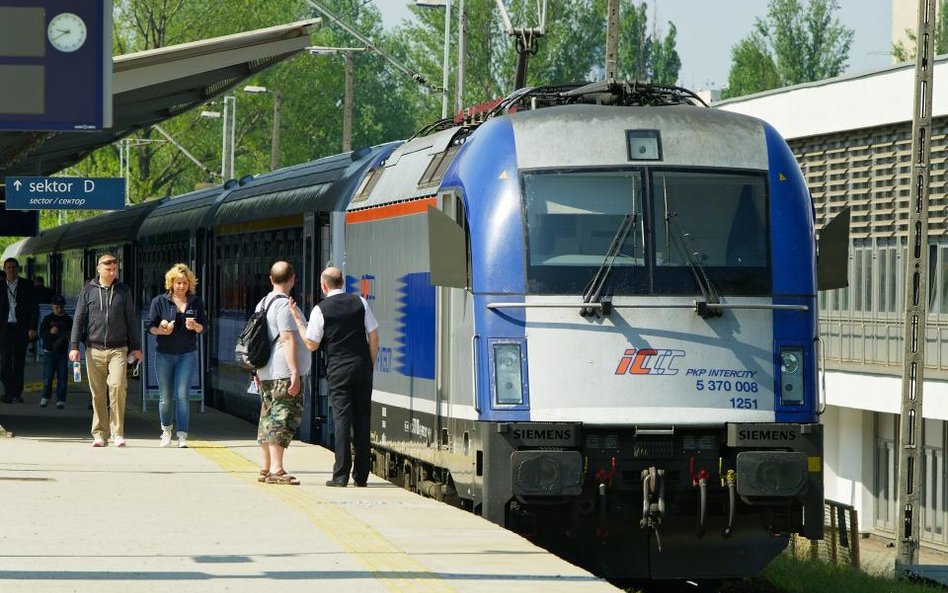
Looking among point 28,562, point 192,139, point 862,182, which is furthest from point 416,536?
point 192,139

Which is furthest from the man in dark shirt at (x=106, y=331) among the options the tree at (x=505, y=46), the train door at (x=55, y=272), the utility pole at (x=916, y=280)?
the tree at (x=505, y=46)

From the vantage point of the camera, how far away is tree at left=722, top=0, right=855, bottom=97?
352 ft

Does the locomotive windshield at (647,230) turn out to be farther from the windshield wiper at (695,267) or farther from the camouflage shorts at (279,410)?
the camouflage shorts at (279,410)

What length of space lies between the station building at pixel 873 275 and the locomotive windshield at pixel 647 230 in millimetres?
17946

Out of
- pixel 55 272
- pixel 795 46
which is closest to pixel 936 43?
pixel 795 46

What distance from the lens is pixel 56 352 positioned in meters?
24.7

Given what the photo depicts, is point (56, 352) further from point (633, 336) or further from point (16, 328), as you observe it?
point (633, 336)

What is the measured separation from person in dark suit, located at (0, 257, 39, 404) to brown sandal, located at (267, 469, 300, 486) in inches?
408

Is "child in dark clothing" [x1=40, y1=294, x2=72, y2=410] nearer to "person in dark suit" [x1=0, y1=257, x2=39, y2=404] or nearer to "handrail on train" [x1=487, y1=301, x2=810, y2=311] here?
"person in dark suit" [x1=0, y1=257, x2=39, y2=404]

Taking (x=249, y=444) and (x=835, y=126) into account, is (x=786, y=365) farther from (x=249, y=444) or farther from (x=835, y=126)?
(x=835, y=126)

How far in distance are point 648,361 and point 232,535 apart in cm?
275

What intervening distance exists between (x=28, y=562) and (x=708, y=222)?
475 cm

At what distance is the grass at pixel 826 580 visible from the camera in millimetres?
16375

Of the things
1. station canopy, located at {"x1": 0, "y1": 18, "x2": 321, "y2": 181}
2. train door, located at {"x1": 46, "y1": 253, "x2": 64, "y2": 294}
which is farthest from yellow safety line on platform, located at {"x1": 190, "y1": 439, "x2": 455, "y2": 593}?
train door, located at {"x1": 46, "y1": 253, "x2": 64, "y2": 294}
